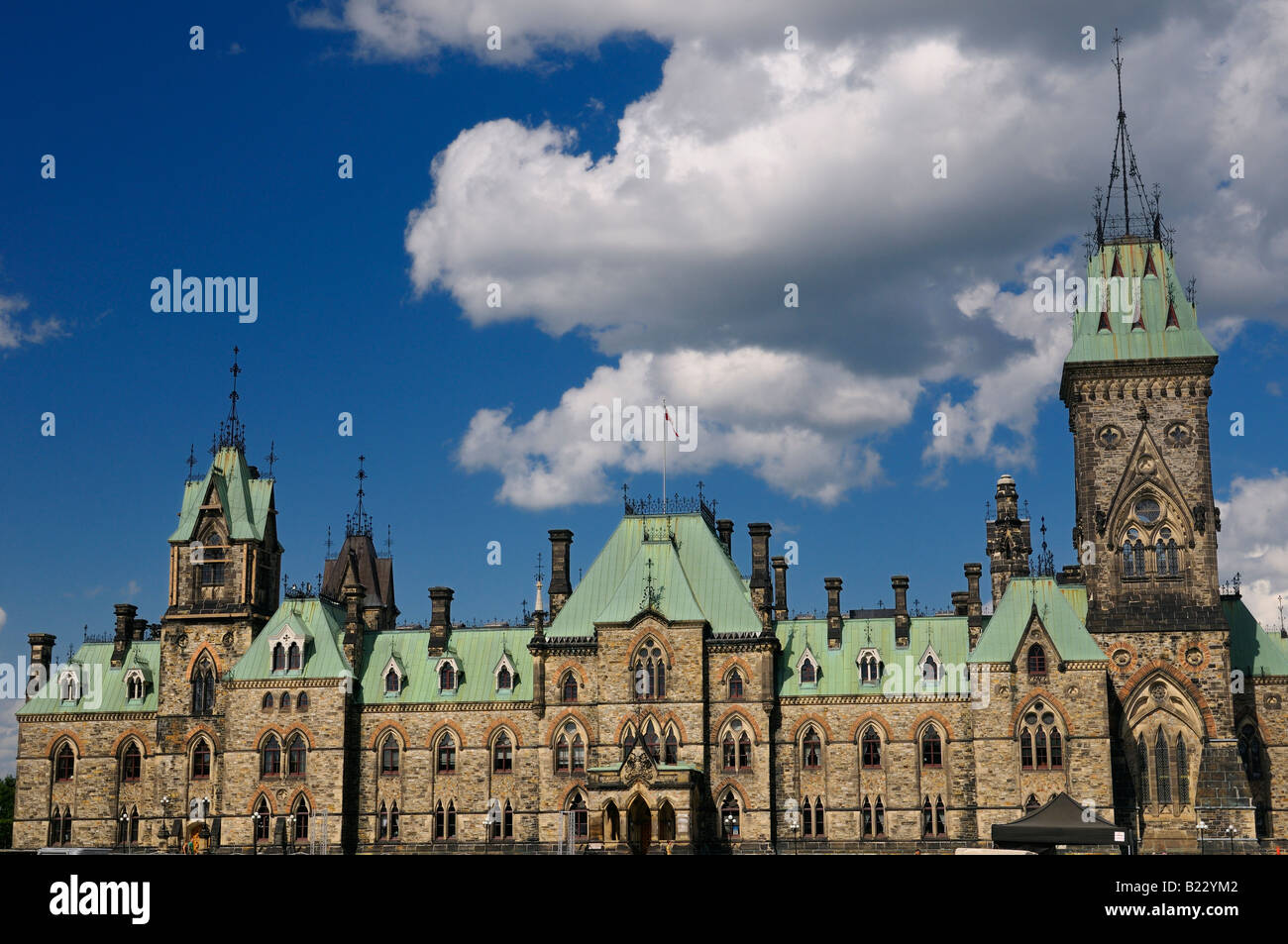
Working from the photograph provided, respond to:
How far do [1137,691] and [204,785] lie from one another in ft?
156

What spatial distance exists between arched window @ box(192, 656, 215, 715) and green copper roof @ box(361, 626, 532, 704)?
849 cm

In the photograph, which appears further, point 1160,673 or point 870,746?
point 870,746

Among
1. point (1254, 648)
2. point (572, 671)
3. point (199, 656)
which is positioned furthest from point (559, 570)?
point (1254, 648)

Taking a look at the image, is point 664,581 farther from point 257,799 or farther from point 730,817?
point 257,799

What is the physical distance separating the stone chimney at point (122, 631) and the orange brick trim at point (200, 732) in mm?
8688

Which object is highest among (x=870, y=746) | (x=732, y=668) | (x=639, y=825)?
(x=732, y=668)

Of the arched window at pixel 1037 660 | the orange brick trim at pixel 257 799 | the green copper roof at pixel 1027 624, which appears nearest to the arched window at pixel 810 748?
the green copper roof at pixel 1027 624

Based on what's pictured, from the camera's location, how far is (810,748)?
7025 centimetres

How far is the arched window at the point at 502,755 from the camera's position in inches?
2872

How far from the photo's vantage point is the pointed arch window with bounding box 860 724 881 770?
228 feet

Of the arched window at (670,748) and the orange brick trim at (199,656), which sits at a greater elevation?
the orange brick trim at (199,656)

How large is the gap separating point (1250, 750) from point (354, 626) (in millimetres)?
45644

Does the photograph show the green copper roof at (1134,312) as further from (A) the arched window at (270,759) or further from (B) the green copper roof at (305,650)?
(A) the arched window at (270,759)
